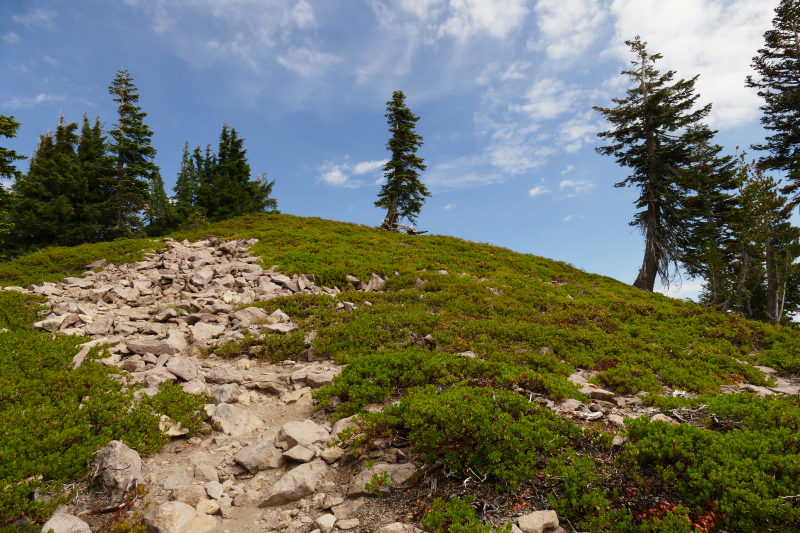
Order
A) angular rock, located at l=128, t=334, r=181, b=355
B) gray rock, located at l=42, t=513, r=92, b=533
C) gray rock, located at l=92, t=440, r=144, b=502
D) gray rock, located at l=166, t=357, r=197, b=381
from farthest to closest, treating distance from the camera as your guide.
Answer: angular rock, located at l=128, t=334, r=181, b=355 → gray rock, located at l=166, t=357, r=197, b=381 → gray rock, located at l=92, t=440, r=144, b=502 → gray rock, located at l=42, t=513, r=92, b=533

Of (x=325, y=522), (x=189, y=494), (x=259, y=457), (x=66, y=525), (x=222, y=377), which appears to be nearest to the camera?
(x=66, y=525)

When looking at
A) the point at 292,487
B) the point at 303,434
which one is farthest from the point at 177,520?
the point at 303,434

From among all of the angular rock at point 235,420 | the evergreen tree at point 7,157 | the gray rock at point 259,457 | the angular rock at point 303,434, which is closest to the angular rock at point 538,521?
the angular rock at point 303,434

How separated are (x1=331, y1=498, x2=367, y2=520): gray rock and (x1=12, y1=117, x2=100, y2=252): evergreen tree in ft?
110

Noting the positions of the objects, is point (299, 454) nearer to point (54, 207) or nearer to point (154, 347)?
point (154, 347)

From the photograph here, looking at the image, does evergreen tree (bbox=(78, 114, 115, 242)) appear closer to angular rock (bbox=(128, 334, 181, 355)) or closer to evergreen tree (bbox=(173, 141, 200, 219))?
evergreen tree (bbox=(173, 141, 200, 219))


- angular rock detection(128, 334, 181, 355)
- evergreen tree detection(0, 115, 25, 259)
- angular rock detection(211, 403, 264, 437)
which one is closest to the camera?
angular rock detection(211, 403, 264, 437)

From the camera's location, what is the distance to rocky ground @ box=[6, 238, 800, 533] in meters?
4.24

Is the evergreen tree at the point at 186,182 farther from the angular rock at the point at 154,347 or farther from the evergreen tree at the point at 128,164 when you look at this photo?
the angular rock at the point at 154,347

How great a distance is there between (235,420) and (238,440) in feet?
1.68

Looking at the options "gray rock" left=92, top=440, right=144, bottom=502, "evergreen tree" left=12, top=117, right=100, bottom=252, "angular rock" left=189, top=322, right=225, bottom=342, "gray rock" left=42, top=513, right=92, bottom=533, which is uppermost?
"evergreen tree" left=12, top=117, right=100, bottom=252

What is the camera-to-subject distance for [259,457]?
17.6 feet

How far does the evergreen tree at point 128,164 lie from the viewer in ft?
98.2

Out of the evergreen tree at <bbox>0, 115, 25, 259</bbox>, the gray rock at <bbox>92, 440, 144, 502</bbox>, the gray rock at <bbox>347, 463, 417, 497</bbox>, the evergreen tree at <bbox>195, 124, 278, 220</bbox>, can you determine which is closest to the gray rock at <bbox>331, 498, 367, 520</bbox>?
the gray rock at <bbox>347, 463, 417, 497</bbox>
